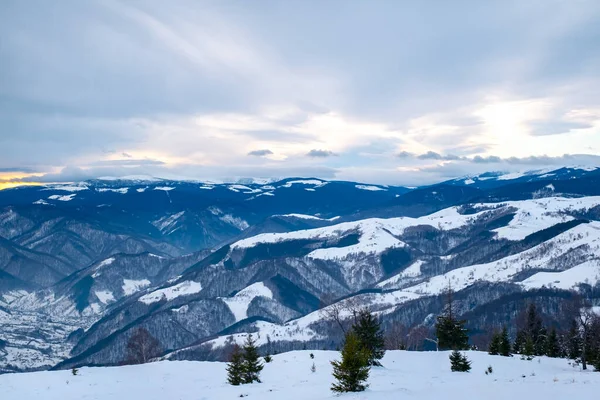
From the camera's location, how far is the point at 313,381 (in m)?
48.8

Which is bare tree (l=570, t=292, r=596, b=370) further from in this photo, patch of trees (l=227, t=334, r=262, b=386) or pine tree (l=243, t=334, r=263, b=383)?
patch of trees (l=227, t=334, r=262, b=386)

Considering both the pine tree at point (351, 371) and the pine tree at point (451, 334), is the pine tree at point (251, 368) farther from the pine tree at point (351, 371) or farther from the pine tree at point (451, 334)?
the pine tree at point (451, 334)

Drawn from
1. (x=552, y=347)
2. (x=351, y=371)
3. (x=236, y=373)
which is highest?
(x=351, y=371)

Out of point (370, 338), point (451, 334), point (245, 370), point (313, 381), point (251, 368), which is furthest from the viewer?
point (451, 334)

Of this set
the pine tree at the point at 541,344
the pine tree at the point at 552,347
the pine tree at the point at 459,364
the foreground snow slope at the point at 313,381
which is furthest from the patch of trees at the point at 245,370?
the pine tree at the point at 552,347

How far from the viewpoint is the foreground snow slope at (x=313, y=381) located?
35.9 m

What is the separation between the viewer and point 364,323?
63.0m

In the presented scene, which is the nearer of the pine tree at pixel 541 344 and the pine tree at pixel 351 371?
the pine tree at pixel 351 371

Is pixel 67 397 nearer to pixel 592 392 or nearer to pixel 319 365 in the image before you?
pixel 319 365

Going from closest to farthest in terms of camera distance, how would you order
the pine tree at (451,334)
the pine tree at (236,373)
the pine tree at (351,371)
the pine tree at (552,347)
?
the pine tree at (351,371) → the pine tree at (236,373) → the pine tree at (451,334) → the pine tree at (552,347)

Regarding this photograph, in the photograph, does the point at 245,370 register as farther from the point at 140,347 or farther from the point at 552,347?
the point at 552,347

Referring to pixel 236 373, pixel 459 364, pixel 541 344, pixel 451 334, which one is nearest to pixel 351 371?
pixel 236 373

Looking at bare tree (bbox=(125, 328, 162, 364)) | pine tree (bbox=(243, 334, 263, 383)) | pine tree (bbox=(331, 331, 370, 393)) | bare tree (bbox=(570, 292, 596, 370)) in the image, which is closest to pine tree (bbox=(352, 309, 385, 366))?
pine tree (bbox=(243, 334, 263, 383))

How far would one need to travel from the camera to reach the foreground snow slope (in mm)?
35875
